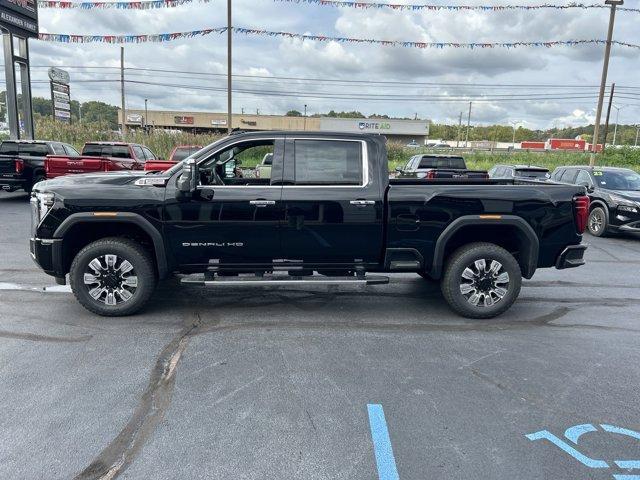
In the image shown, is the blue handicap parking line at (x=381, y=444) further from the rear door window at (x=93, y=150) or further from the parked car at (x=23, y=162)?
the rear door window at (x=93, y=150)

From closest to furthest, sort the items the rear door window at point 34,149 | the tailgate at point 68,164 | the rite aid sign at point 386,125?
the tailgate at point 68,164 < the rear door window at point 34,149 < the rite aid sign at point 386,125

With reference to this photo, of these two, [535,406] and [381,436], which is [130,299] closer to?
[381,436]

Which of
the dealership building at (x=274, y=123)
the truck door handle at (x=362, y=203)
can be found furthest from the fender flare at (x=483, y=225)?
the dealership building at (x=274, y=123)

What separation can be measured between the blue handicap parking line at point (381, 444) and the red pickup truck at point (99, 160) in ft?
41.1

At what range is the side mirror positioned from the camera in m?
5.07

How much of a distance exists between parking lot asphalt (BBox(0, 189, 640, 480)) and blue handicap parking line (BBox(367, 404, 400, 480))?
3 centimetres

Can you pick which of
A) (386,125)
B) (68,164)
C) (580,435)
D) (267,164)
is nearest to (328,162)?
(267,164)

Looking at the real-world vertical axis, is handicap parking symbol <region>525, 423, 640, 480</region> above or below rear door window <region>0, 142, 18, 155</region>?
below

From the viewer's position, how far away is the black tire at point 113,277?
5.30 m

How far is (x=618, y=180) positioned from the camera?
488 inches

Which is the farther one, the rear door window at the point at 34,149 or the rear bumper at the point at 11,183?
the rear door window at the point at 34,149

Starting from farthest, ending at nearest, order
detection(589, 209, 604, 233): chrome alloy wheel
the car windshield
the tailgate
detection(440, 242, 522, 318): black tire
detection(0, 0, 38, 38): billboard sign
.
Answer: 1. detection(0, 0, 38, 38): billboard sign
2. the car windshield
3. the tailgate
4. detection(589, 209, 604, 233): chrome alloy wheel
5. detection(440, 242, 522, 318): black tire

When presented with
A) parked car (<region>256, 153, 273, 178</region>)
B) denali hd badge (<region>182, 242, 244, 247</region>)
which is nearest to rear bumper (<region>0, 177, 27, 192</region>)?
parked car (<region>256, 153, 273, 178</region>)

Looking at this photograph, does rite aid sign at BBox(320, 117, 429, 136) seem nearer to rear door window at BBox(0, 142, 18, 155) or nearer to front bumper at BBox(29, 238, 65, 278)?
rear door window at BBox(0, 142, 18, 155)
